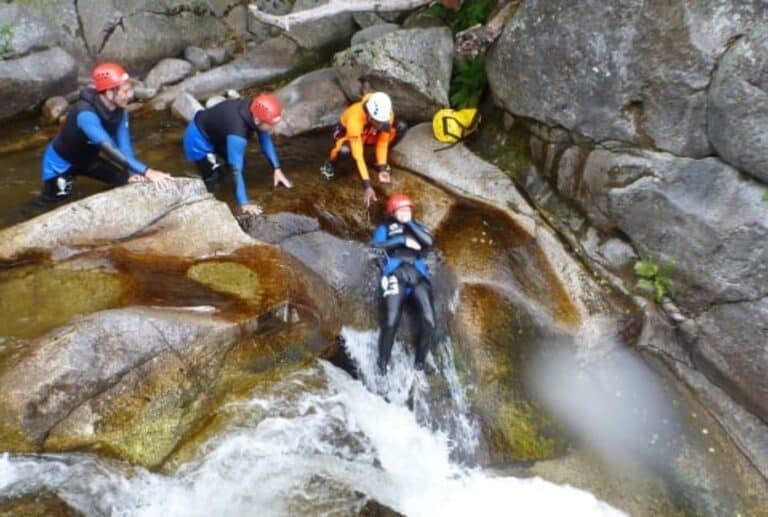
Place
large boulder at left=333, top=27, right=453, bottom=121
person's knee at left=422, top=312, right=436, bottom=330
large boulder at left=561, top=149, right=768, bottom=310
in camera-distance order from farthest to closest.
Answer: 1. large boulder at left=333, top=27, right=453, bottom=121
2. person's knee at left=422, top=312, right=436, bottom=330
3. large boulder at left=561, top=149, right=768, bottom=310

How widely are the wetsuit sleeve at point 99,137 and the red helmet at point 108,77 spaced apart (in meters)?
0.37

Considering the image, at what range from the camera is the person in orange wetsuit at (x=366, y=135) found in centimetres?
905

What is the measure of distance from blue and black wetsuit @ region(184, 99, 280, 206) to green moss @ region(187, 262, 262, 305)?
137 centimetres

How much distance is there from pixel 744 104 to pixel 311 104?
7279 mm

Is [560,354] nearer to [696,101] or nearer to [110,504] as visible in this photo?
[696,101]

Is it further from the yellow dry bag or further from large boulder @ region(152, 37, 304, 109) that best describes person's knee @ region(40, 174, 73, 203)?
the yellow dry bag

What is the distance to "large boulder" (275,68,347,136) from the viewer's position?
11.6m

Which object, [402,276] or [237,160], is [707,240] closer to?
[402,276]

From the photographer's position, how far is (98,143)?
300 inches

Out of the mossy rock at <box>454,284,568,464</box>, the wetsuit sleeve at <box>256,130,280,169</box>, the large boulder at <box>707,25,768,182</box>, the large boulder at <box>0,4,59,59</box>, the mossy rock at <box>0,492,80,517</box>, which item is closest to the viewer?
the mossy rock at <box>0,492,80,517</box>

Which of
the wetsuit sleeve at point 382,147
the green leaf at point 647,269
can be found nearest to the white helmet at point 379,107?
the wetsuit sleeve at point 382,147

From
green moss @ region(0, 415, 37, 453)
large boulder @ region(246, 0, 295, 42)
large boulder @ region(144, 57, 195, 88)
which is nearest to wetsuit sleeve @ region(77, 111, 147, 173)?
green moss @ region(0, 415, 37, 453)

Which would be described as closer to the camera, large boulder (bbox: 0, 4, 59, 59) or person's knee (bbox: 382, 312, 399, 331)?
person's knee (bbox: 382, 312, 399, 331)

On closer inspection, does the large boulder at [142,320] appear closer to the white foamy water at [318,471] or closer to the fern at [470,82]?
the white foamy water at [318,471]
